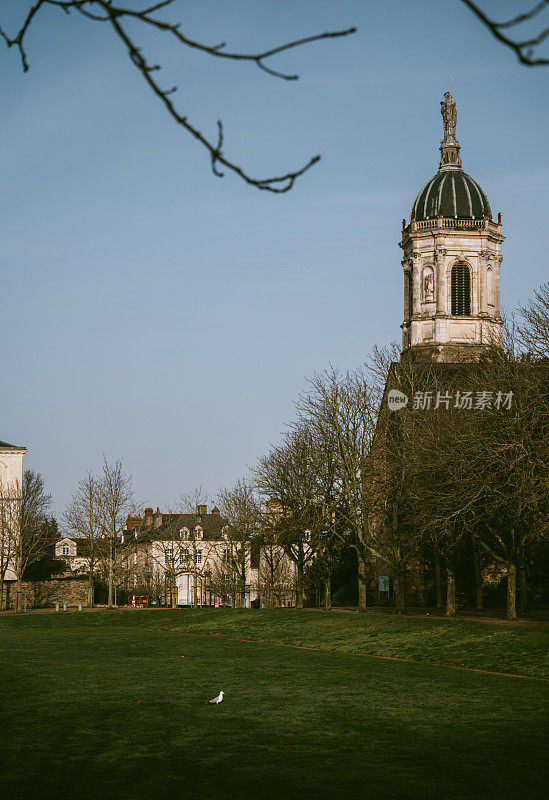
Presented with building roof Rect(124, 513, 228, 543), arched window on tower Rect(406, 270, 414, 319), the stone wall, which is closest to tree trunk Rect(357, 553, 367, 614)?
the stone wall

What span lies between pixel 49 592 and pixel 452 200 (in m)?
49.0

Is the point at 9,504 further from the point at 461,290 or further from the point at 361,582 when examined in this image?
the point at 461,290

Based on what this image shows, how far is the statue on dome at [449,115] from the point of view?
88912mm

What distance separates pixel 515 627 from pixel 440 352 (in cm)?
4555

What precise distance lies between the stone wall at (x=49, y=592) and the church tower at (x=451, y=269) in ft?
112

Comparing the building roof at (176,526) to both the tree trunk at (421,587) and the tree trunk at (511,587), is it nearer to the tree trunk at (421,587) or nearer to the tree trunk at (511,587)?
the tree trunk at (421,587)

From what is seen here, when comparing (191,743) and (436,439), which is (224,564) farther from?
(191,743)

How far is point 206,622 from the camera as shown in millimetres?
41500

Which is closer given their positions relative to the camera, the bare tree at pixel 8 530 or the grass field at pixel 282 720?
the grass field at pixel 282 720

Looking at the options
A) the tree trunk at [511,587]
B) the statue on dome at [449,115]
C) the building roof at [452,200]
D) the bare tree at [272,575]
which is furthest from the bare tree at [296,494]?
the statue on dome at [449,115]

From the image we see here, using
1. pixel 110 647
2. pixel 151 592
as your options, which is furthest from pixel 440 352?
pixel 110 647

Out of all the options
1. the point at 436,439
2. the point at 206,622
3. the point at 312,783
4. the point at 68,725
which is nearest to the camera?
the point at 312,783

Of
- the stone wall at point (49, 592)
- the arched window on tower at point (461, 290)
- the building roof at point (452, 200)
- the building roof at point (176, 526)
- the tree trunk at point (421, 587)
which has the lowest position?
the stone wall at point (49, 592)

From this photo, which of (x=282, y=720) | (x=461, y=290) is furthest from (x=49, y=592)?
(x=282, y=720)
